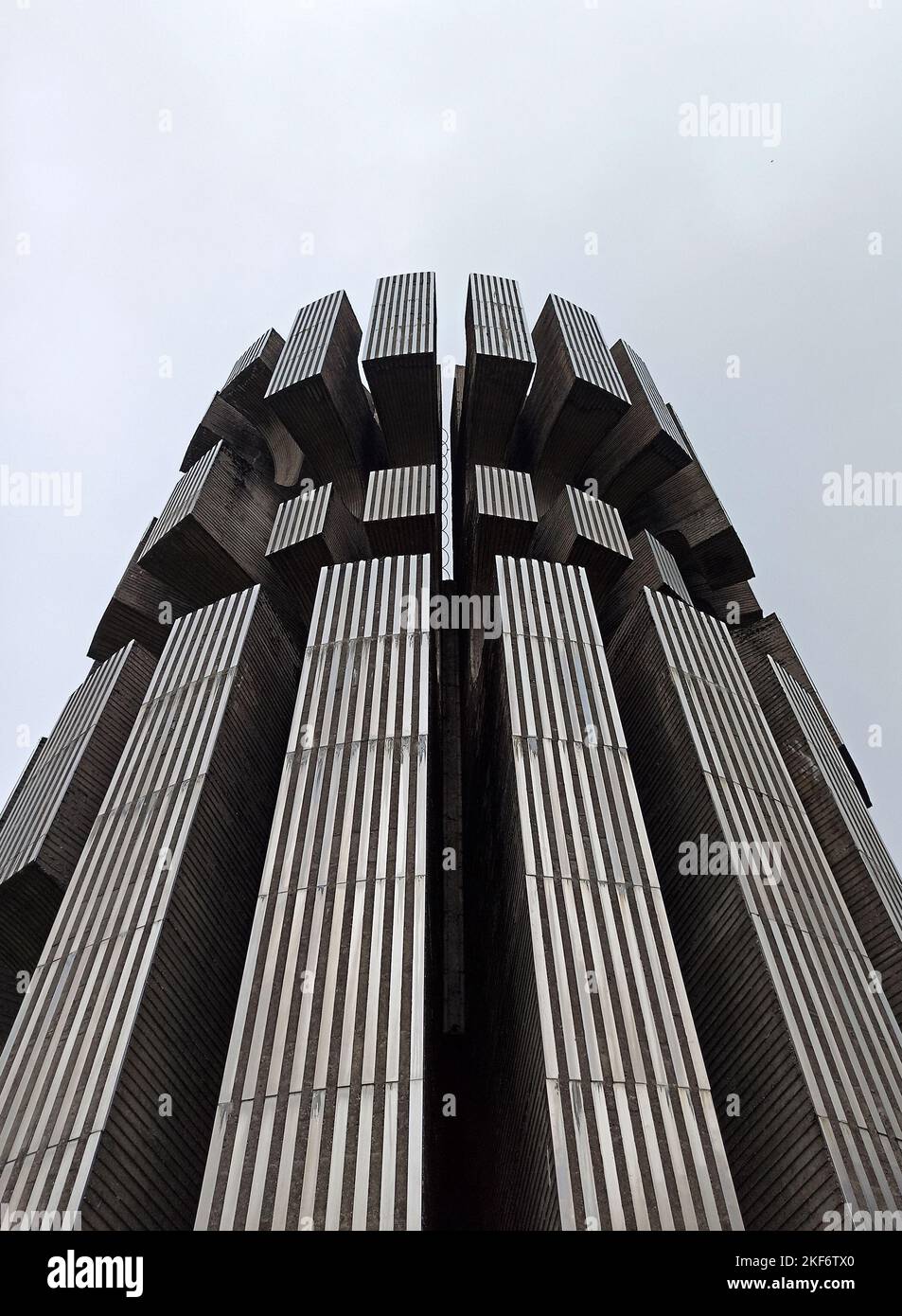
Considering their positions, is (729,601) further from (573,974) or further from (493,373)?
(573,974)

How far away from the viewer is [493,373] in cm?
2720

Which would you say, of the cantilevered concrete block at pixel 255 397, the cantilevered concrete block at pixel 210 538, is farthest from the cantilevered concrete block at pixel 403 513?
the cantilevered concrete block at pixel 255 397

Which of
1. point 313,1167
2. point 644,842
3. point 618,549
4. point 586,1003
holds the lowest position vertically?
point 313,1167

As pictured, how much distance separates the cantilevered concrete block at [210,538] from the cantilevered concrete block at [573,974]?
7393mm

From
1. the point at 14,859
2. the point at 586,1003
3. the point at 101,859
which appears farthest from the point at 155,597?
the point at 586,1003

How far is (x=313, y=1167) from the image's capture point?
11727mm

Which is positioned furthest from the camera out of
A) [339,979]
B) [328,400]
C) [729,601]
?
[729,601]

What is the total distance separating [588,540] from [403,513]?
180 inches

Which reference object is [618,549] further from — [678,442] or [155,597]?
[155,597]

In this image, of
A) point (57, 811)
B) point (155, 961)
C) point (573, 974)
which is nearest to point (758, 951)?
point (573, 974)

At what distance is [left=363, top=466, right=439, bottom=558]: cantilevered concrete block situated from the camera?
2334cm

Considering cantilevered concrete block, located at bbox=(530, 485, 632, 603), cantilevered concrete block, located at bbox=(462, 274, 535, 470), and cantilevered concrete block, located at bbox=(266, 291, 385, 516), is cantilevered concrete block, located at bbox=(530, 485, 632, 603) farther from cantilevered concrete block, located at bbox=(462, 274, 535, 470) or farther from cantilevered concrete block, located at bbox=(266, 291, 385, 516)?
cantilevered concrete block, located at bbox=(266, 291, 385, 516)
